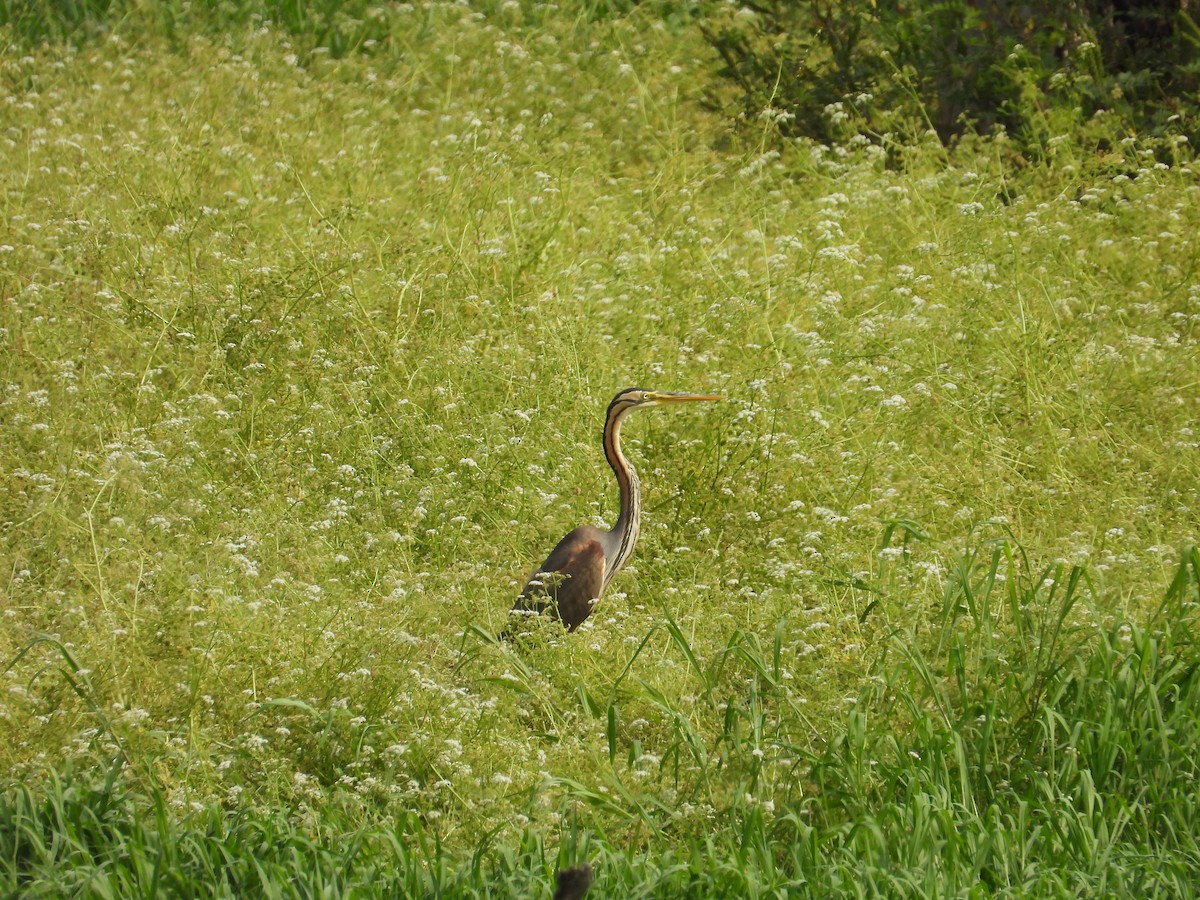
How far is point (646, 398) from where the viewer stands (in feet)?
21.3

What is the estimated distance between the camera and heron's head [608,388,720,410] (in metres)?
6.40

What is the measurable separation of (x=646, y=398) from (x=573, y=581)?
954mm

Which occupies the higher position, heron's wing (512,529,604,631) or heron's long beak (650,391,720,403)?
heron's long beak (650,391,720,403)

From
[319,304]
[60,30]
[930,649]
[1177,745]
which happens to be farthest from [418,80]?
[1177,745]

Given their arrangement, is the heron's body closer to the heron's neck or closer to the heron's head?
the heron's neck

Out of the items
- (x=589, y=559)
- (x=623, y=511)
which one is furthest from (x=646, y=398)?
(x=589, y=559)

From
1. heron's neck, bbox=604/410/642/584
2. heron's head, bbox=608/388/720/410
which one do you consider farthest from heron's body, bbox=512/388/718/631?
heron's head, bbox=608/388/720/410

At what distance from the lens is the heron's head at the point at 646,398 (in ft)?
21.0

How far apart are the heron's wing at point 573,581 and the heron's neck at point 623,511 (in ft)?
0.25

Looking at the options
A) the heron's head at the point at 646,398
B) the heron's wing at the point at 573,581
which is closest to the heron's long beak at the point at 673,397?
the heron's head at the point at 646,398

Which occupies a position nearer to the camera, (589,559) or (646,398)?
(589,559)

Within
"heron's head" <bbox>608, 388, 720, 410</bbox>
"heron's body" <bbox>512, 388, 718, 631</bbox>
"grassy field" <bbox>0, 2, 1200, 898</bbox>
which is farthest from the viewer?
"heron's head" <bbox>608, 388, 720, 410</bbox>

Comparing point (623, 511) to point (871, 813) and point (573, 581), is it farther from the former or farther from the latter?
point (871, 813)

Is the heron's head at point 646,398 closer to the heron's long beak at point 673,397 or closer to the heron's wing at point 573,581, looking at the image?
the heron's long beak at point 673,397
